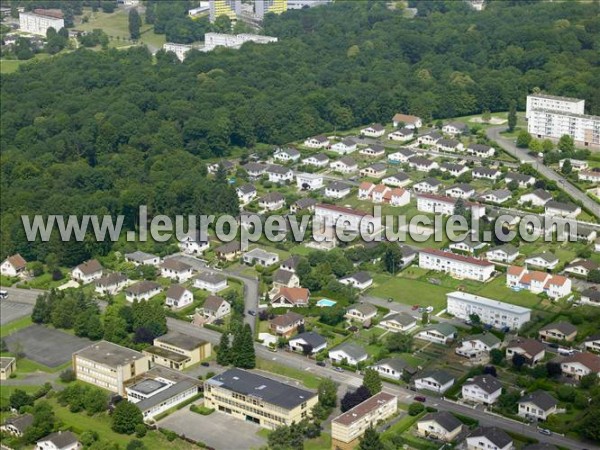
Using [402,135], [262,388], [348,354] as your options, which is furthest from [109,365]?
[402,135]

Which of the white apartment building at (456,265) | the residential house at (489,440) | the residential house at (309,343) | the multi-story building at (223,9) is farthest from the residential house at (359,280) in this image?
the multi-story building at (223,9)

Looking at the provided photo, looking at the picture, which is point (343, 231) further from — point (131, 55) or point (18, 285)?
point (131, 55)

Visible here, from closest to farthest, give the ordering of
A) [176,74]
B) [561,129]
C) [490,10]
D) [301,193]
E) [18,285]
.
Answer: [18,285] < [301,193] < [561,129] < [176,74] < [490,10]

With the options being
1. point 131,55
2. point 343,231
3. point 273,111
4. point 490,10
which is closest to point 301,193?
point 343,231

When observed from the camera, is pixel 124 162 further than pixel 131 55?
No

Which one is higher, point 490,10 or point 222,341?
point 490,10

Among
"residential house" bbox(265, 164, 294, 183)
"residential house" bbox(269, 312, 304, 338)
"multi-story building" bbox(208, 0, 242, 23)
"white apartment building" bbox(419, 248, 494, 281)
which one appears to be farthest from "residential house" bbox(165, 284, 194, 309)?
"multi-story building" bbox(208, 0, 242, 23)
